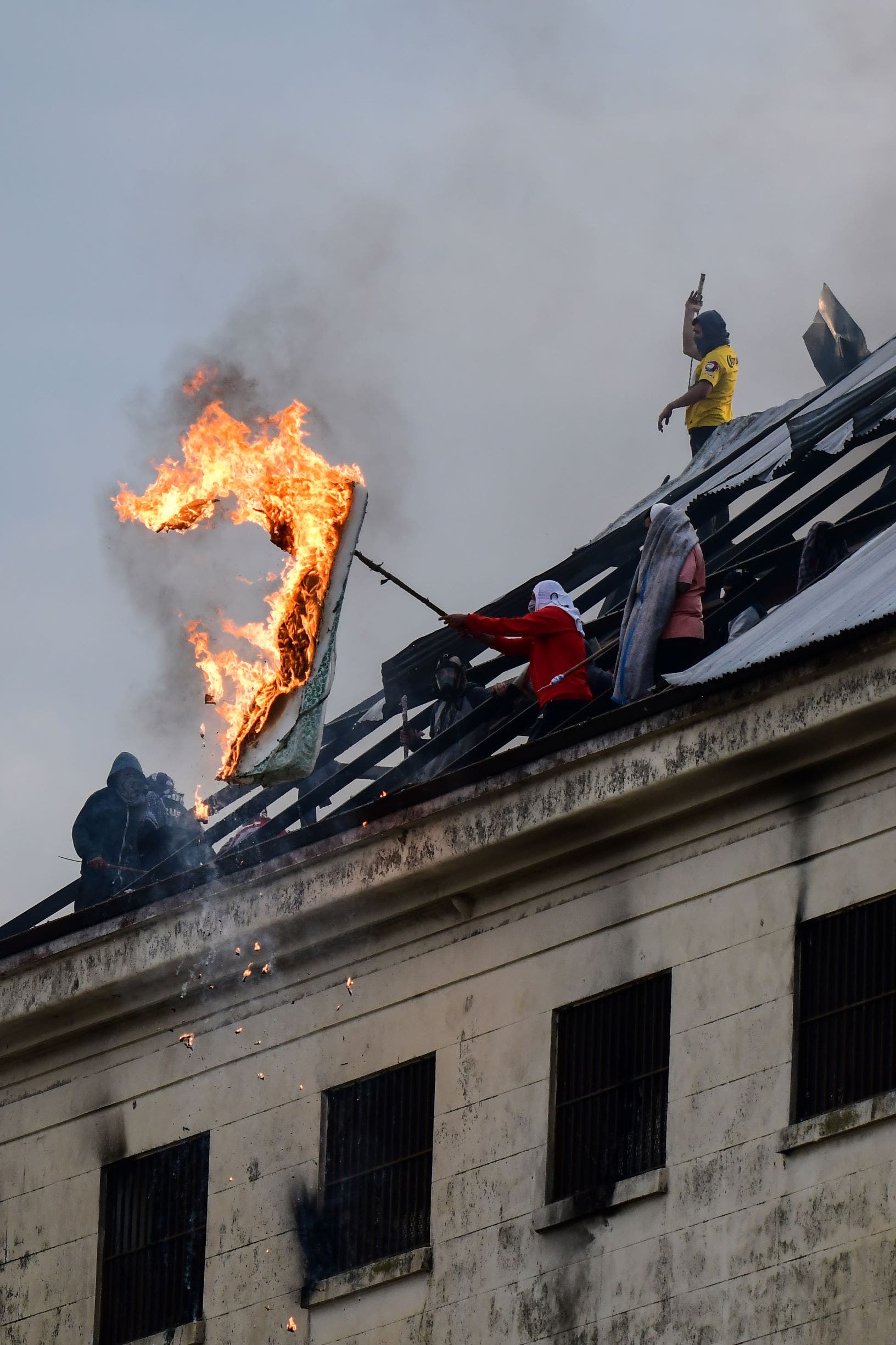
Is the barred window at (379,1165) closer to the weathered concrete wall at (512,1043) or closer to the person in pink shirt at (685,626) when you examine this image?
the weathered concrete wall at (512,1043)

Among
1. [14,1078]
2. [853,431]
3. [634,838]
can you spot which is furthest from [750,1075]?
[853,431]

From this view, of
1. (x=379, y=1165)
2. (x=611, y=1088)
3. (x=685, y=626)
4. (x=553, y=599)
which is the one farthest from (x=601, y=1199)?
(x=553, y=599)

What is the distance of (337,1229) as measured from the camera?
58.7 ft

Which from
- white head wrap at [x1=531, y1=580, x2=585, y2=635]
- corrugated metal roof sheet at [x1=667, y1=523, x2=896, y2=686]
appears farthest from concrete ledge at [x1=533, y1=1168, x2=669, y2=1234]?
white head wrap at [x1=531, y1=580, x2=585, y2=635]

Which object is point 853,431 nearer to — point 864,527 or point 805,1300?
point 864,527

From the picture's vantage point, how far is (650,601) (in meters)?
18.2

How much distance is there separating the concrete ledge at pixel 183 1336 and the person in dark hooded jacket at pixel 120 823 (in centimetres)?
400

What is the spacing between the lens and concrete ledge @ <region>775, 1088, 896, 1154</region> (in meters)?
15.0

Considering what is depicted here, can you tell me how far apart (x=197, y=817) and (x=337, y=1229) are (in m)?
4.89

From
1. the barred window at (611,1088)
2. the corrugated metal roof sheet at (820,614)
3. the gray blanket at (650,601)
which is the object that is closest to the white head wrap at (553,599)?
the gray blanket at (650,601)

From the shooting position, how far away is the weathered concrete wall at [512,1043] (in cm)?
1565

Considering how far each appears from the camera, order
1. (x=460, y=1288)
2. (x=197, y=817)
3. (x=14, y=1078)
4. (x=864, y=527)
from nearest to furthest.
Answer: (x=460, y=1288) < (x=864, y=527) < (x=14, y=1078) < (x=197, y=817)

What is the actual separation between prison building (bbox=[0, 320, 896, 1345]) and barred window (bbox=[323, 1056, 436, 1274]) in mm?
23

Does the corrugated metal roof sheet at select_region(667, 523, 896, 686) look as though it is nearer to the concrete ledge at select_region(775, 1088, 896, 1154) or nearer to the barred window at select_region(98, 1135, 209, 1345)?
the concrete ledge at select_region(775, 1088, 896, 1154)
